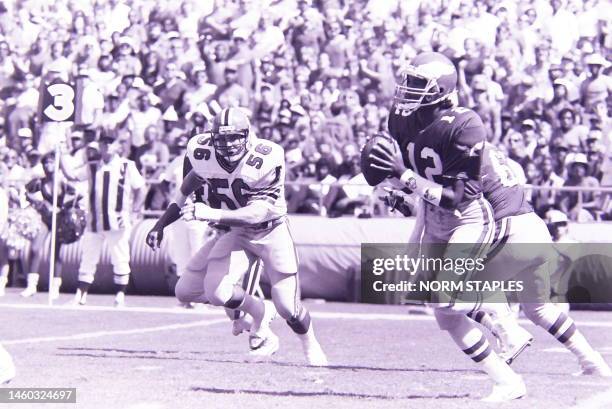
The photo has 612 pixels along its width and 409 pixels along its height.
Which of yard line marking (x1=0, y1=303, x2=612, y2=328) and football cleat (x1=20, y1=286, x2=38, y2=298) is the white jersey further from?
football cleat (x1=20, y1=286, x2=38, y2=298)

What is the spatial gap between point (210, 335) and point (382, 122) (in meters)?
6.50

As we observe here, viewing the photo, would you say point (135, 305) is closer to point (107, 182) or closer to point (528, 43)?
point (107, 182)

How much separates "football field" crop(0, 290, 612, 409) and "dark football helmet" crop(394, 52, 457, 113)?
1625 mm

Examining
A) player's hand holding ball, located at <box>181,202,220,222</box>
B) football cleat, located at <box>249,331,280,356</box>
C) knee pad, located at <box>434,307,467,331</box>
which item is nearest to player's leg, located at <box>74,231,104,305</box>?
football cleat, located at <box>249,331,280,356</box>

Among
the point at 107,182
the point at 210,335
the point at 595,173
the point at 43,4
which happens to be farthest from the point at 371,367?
the point at 43,4

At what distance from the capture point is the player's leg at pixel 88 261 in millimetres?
14453

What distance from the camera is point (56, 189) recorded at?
14.7m

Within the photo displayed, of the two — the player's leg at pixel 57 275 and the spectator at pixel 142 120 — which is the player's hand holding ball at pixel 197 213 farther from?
the spectator at pixel 142 120

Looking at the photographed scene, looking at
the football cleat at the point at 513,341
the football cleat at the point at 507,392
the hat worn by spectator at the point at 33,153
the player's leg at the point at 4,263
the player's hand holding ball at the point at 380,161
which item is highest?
the player's hand holding ball at the point at 380,161

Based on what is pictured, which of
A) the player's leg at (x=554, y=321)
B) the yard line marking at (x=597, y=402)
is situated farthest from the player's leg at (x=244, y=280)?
the yard line marking at (x=597, y=402)

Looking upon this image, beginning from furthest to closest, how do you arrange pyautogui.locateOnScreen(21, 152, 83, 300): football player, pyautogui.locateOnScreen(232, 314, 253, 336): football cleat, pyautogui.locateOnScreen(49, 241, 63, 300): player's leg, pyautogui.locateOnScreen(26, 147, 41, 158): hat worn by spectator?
1. pyautogui.locateOnScreen(26, 147, 41, 158): hat worn by spectator
2. pyautogui.locateOnScreen(21, 152, 83, 300): football player
3. pyautogui.locateOnScreen(49, 241, 63, 300): player's leg
4. pyautogui.locateOnScreen(232, 314, 253, 336): football cleat

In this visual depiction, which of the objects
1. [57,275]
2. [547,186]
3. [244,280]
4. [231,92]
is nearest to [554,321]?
[244,280]

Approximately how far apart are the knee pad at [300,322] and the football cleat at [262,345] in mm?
672

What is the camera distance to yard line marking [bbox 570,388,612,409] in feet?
21.5
